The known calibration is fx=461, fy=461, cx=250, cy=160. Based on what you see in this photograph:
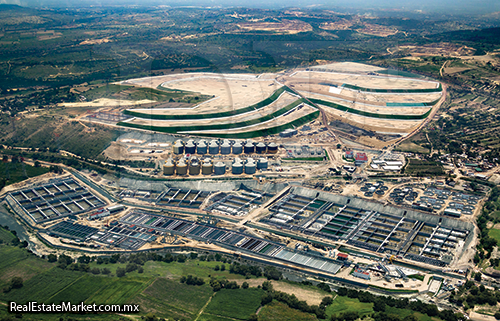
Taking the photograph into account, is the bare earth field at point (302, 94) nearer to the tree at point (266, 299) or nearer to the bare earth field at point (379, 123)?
the bare earth field at point (379, 123)

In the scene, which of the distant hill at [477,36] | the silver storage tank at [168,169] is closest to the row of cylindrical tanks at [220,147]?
the silver storage tank at [168,169]

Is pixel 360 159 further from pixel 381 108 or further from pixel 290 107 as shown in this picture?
pixel 381 108

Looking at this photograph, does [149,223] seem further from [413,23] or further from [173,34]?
[413,23]

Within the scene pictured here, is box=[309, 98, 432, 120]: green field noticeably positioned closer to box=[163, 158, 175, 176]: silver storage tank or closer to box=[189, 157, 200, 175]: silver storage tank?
box=[189, 157, 200, 175]: silver storage tank

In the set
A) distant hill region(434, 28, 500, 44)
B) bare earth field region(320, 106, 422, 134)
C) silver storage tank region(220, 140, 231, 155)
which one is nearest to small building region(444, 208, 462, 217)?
bare earth field region(320, 106, 422, 134)

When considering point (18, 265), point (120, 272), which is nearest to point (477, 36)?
point (120, 272)

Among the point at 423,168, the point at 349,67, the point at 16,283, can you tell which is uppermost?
the point at 349,67

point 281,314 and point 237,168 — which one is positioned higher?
point 237,168
